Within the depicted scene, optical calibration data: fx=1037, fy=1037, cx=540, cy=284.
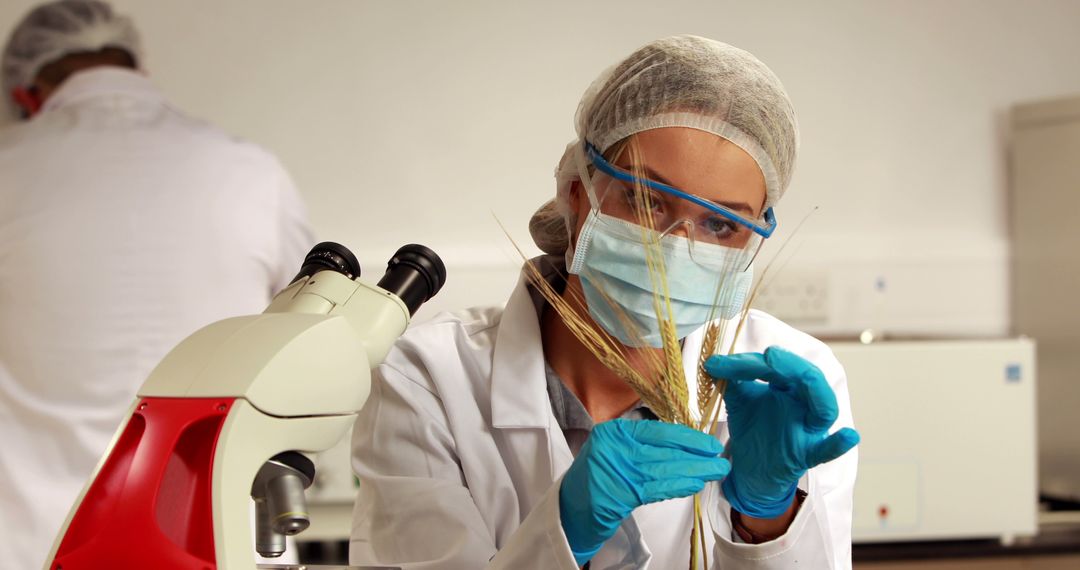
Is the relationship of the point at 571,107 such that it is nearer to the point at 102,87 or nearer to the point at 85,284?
the point at 102,87

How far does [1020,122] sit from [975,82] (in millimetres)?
191

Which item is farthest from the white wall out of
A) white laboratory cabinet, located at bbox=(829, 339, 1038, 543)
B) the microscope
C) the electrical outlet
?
the microscope

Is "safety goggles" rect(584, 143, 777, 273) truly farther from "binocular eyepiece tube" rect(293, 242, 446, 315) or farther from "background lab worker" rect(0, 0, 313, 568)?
"background lab worker" rect(0, 0, 313, 568)

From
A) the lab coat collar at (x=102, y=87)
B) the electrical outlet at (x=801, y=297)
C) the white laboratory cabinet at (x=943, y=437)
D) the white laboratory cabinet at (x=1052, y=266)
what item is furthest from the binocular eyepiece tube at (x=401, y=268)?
the white laboratory cabinet at (x=1052, y=266)

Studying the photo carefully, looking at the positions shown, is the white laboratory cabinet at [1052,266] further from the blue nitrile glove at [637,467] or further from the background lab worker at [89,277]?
the blue nitrile glove at [637,467]

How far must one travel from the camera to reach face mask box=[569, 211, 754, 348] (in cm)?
116

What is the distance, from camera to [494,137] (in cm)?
309

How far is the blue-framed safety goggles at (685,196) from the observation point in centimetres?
114

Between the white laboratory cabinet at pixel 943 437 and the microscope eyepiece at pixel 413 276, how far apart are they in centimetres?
196

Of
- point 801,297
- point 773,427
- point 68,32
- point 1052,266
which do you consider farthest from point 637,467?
point 1052,266

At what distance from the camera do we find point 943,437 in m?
2.71

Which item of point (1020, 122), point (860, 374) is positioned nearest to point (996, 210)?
point (1020, 122)

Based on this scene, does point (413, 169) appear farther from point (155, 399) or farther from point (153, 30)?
point (155, 399)

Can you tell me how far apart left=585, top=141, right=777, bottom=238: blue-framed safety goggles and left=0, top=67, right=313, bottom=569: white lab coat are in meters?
1.02
